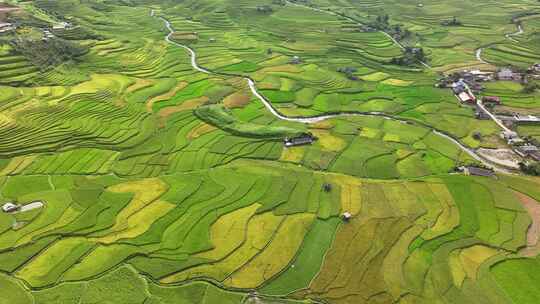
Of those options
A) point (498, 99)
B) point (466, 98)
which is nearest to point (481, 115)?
point (466, 98)

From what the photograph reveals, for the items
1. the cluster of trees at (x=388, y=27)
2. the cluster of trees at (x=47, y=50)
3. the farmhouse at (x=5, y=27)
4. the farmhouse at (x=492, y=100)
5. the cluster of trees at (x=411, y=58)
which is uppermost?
the farmhouse at (x=5, y=27)

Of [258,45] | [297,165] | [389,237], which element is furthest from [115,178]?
[258,45]

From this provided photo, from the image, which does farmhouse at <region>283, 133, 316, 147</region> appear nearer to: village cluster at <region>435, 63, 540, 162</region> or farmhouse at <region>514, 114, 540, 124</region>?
village cluster at <region>435, 63, 540, 162</region>

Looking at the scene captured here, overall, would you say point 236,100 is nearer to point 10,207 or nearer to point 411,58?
point 10,207

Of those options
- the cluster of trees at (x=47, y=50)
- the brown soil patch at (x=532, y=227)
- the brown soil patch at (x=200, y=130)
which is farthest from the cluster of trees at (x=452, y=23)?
the cluster of trees at (x=47, y=50)

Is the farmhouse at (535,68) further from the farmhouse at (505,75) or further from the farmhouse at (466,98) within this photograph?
the farmhouse at (466,98)

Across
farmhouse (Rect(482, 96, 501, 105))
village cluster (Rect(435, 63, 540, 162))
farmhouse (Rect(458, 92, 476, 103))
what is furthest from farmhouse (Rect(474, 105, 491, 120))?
farmhouse (Rect(482, 96, 501, 105))
